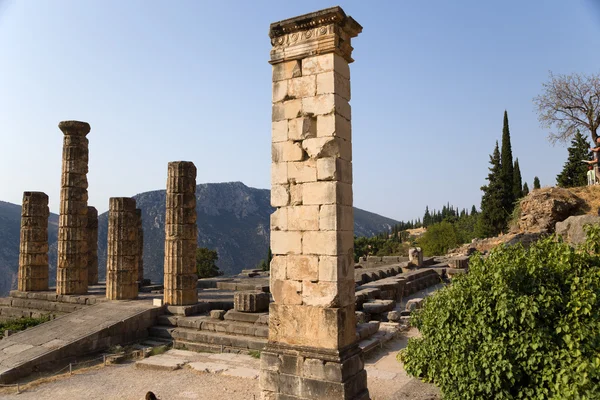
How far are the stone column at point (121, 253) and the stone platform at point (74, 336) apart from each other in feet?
3.65

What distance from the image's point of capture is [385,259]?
3531 centimetres

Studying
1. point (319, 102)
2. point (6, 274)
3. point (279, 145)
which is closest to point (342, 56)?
point (319, 102)

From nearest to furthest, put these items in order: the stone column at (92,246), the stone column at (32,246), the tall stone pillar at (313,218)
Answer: the tall stone pillar at (313,218) < the stone column at (32,246) < the stone column at (92,246)

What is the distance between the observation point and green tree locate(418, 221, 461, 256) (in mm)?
47000

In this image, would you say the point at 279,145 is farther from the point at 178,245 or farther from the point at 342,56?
the point at 178,245

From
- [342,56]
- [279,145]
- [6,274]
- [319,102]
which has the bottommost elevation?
[6,274]

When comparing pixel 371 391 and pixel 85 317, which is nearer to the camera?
pixel 371 391

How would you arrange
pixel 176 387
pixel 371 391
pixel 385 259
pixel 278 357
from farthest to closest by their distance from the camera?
1. pixel 385 259
2. pixel 176 387
3. pixel 371 391
4. pixel 278 357

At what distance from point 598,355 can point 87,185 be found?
63.4 ft

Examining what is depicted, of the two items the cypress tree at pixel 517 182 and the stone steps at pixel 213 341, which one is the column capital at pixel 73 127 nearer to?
the stone steps at pixel 213 341

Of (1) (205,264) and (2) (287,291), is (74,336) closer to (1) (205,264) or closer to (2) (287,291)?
(2) (287,291)

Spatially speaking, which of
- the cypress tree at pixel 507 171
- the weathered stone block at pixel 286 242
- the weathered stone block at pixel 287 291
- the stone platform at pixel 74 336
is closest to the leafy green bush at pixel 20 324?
the stone platform at pixel 74 336

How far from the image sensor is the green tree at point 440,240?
47000 millimetres

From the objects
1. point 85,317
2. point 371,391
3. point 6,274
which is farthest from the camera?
point 6,274
